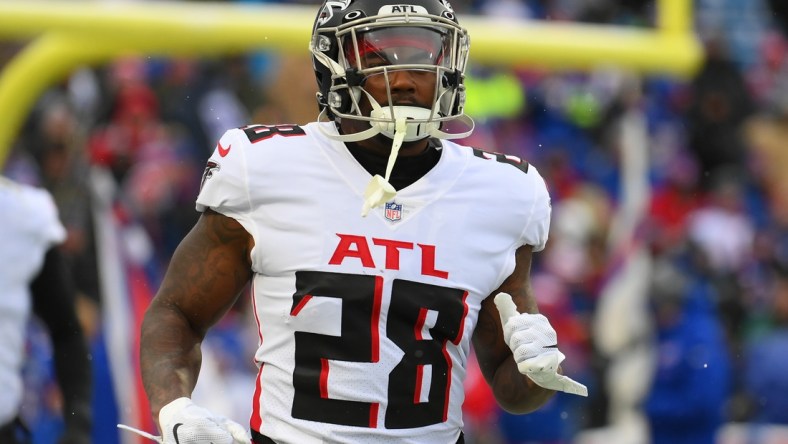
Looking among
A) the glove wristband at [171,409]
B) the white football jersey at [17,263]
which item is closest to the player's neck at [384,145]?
the glove wristband at [171,409]

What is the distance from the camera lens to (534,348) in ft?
9.50

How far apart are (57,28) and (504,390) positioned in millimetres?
3234

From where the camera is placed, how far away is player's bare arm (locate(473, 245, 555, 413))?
3.20 metres

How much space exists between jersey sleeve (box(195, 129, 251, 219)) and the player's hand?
43 cm

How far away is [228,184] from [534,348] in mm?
692

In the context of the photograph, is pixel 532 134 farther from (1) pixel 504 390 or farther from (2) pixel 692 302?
(1) pixel 504 390

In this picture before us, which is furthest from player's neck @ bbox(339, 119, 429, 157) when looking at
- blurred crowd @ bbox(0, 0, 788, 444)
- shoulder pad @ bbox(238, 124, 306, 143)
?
blurred crowd @ bbox(0, 0, 788, 444)

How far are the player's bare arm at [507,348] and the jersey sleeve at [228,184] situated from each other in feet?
1.84

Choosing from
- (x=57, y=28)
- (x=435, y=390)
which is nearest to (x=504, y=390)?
(x=435, y=390)

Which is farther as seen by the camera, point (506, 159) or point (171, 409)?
point (506, 159)

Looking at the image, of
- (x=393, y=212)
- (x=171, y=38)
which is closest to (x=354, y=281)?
(x=393, y=212)

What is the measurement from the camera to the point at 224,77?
30.8ft

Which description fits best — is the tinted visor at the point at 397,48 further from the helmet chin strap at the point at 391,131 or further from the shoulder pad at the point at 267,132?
the shoulder pad at the point at 267,132

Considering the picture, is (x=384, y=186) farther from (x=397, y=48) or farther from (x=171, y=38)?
(x=171, y=38)
